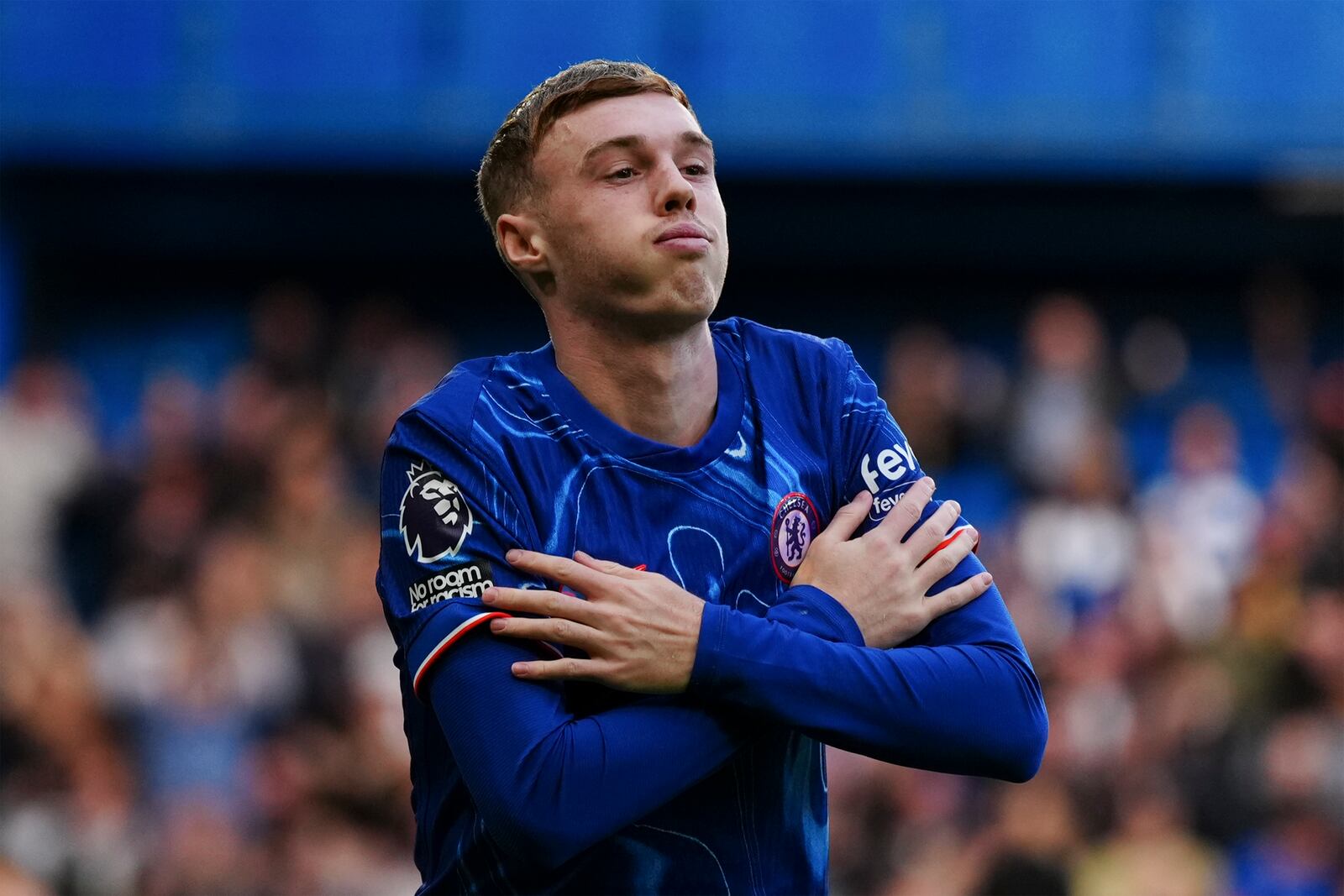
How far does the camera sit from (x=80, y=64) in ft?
45.3

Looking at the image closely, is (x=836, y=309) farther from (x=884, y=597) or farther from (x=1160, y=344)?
(x=884, y=597)

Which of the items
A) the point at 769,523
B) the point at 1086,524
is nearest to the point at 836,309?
the point at 1086,524

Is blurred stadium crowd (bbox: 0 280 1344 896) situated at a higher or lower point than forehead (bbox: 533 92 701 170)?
lower

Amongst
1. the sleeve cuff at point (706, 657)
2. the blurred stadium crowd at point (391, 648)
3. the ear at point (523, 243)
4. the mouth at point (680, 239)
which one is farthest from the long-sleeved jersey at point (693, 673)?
the blurred stadium crowd at point (391, 648)

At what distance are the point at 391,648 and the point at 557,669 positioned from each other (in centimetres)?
631

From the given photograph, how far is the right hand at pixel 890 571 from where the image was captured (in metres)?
3.01

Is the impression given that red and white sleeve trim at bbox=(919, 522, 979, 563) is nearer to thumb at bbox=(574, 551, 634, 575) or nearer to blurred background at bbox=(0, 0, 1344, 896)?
thumb at bbox=(574, 551, 634, 575)

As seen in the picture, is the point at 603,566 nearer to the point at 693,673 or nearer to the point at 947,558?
the point at 693,673

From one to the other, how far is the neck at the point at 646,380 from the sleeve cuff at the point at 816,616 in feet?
1.09

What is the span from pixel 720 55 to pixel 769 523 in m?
11.4

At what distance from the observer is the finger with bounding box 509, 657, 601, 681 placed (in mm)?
2803

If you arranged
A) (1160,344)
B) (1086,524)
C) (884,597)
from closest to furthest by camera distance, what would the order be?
(884,597), (1086,524), (1160,344)

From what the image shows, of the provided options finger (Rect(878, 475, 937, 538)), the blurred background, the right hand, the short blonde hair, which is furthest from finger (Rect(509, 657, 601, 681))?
the blurred background

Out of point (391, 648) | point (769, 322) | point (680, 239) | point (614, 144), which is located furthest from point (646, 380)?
point (769, 322)
